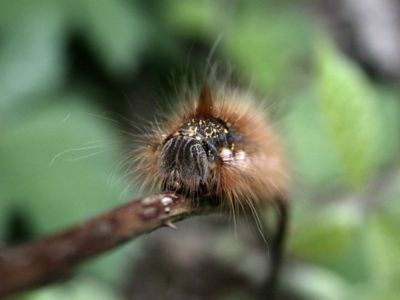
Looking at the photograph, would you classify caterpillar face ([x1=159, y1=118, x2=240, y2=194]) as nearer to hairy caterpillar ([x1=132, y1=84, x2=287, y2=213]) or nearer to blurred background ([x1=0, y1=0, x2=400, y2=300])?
hairy caterpillar ([x1=132, y1=84, x2=287, y2=213])

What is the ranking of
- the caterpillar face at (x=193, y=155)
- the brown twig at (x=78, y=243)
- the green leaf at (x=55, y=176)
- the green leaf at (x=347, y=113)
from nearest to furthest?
the brown twig at (x=78, y=243)
the caterpillar face at (x=193, y=155)
the green leaf at (x=347, y=113)
the green leaf at (x=55, y=176)

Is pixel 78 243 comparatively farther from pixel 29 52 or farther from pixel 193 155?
pixel 29 52

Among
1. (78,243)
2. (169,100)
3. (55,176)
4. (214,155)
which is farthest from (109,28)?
(78,243)

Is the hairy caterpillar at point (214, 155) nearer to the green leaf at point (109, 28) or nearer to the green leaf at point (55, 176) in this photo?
the green leaf at point (55, 176)

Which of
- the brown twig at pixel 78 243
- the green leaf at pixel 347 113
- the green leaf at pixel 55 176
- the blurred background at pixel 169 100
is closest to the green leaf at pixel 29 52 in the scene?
the blurred background at pixel 169 100

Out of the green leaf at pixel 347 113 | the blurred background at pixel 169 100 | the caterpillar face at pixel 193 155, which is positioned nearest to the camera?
the caterpillar face at pixel 193 155

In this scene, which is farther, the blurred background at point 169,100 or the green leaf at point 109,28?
the green leaf at point 109,28

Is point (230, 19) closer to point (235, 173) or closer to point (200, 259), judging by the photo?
point (200, 259)
